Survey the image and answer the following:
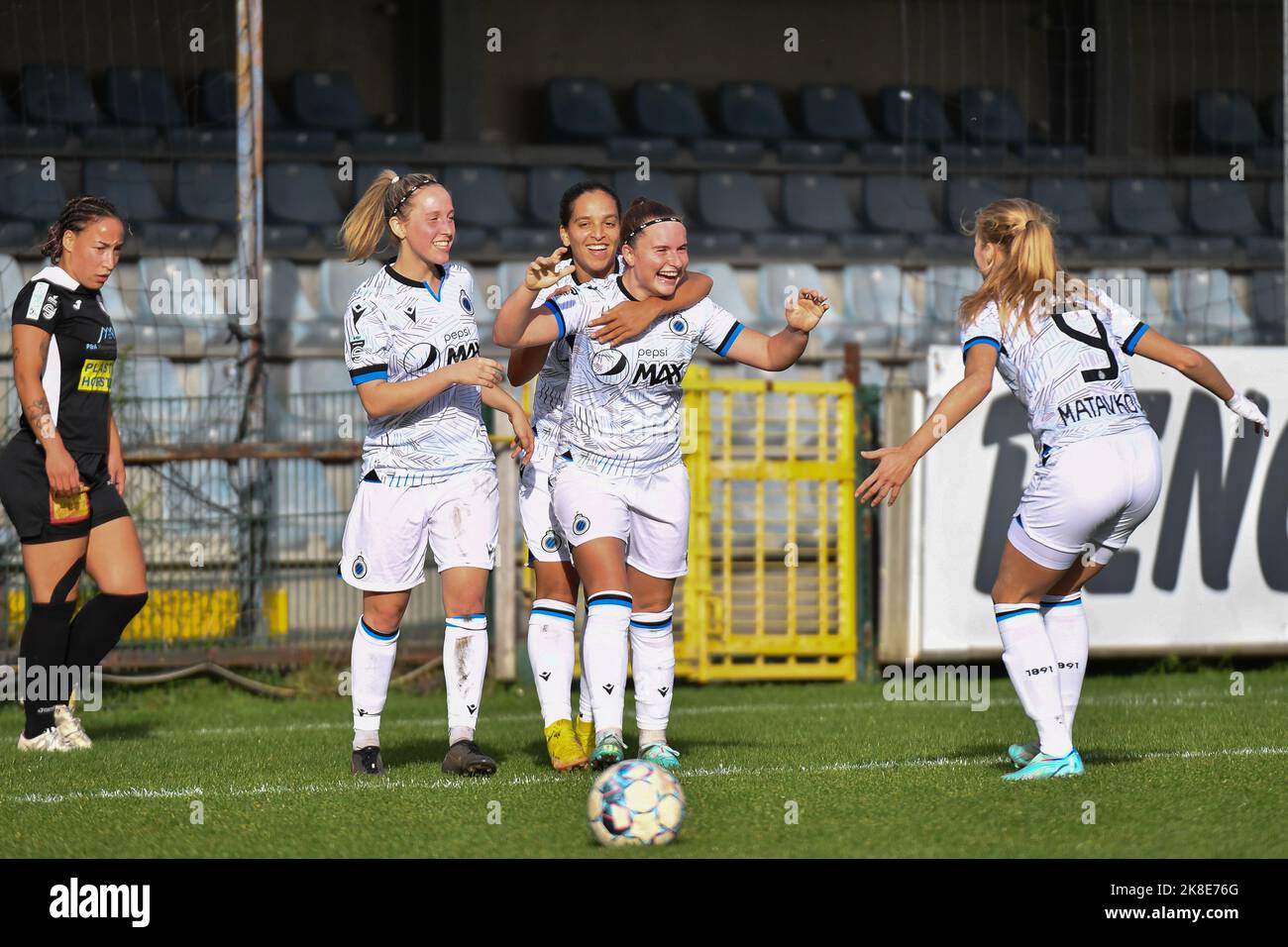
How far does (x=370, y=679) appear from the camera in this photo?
224 inches

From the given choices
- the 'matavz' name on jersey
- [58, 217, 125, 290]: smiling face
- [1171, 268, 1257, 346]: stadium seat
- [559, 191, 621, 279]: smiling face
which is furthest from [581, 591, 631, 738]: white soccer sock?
[1171, 268, 1257, 346]: stadium seat

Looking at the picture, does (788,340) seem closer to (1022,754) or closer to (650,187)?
(1022,754)

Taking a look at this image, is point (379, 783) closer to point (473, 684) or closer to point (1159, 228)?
point (473, 684)

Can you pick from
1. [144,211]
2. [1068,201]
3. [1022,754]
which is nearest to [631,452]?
[1022,754]

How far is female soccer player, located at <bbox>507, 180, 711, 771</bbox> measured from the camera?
5.61 meters

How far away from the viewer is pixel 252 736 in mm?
7207

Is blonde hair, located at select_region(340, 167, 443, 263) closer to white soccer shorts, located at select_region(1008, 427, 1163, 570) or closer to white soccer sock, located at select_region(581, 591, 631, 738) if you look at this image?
white soccer sock, located at select_region(581, 591, 631, 738)

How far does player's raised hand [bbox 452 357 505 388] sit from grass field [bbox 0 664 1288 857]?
1270 mm

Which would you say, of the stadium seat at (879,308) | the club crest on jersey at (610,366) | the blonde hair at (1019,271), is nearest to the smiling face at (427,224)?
the club crest on jersey at (610,366)

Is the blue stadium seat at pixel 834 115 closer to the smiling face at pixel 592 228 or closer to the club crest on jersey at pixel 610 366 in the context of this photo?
the smiling face at pixel 592 228

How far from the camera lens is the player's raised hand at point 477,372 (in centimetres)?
524

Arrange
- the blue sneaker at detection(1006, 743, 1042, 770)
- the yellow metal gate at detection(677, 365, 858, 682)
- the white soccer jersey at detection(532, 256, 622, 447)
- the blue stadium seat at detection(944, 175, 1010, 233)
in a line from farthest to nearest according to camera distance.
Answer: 1. the blue stadium seat at detection(944, 175, 1010, 233)
2. the yellow metal gate at detection(677, 365, 858, 682)
3. the white soccer jersey at detection(532, 256, 622, 447)
4. the blue sneaker at detection(1006, 743, 1042, 770)

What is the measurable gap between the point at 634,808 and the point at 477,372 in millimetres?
1597
